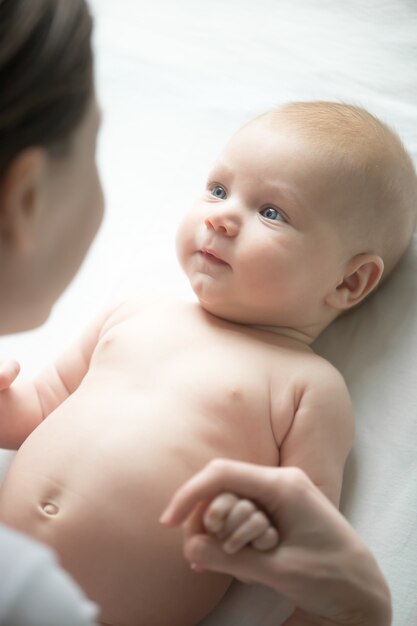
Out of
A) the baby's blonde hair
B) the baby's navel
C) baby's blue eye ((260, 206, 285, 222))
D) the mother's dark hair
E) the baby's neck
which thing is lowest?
the baby's navel

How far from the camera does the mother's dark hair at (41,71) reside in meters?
0.72

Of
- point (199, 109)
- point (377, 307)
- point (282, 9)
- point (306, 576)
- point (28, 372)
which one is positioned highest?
point (282, 9)

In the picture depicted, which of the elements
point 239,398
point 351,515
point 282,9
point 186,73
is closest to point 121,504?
point 239,398

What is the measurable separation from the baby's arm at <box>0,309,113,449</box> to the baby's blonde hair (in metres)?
0.38

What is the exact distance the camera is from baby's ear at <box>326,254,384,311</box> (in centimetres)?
116

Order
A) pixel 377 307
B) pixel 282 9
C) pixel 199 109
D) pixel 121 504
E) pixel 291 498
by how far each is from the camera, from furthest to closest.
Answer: pixel 282 9, pixel 199 109, pixel 377 307, pixel 121 504, pixel 291 498

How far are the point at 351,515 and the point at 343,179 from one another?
443mm

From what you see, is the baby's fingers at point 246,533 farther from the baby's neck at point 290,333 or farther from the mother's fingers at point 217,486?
the baby's neck at point 290,333

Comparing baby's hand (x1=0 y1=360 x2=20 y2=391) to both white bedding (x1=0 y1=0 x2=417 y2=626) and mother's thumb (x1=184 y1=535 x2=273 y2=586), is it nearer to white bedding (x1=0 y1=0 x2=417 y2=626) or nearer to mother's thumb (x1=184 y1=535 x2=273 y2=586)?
white bedding (x1=0 y1=0 x2=417 y2=626)

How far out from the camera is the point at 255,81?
62.9 inches

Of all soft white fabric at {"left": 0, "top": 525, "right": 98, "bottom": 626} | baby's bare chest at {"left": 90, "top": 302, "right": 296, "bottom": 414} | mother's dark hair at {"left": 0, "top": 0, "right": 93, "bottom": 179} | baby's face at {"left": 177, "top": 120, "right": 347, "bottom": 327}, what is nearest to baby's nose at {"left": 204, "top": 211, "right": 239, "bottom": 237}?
baby's face at {"left": 177, "top": 120, "right": 347, "bottom": 327}

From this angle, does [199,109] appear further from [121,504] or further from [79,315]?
[121,504]

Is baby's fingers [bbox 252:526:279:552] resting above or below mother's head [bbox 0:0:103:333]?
below

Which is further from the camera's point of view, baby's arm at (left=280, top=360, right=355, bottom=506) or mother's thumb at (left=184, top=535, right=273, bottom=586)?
baby's arm at (left=280, top=360, right=355, bottom=506)
